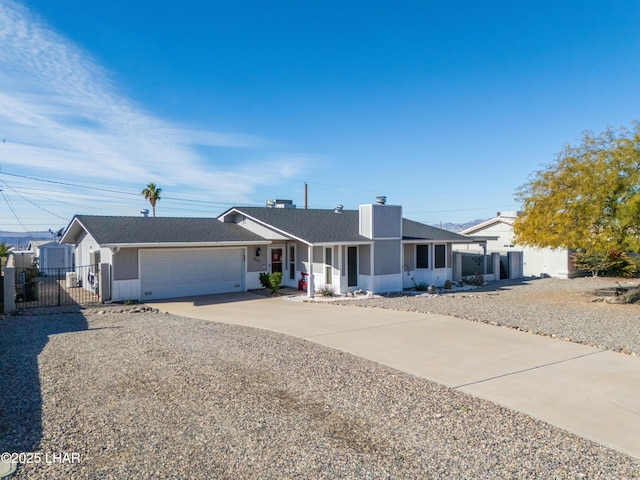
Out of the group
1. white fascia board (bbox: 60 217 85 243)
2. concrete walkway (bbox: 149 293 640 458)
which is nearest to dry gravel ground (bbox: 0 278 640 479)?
concrete walkway (bbox: 149 293 640 458)

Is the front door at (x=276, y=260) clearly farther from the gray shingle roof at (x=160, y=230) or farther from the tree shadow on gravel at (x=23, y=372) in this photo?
the tree shadow on gravel at (x=23, y=372)

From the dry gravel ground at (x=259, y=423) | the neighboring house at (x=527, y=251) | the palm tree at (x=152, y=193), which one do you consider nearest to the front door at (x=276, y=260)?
the neighboring house at (x=527, y=251)

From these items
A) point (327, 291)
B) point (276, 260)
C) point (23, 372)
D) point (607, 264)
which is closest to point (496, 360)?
point (23, 372)

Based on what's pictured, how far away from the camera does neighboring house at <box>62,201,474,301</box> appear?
17.2 m

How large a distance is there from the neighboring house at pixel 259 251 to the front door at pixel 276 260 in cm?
5

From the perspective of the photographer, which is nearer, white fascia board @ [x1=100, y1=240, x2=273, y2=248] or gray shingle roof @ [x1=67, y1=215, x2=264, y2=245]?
white fascia board @ [x1=100, y1=240, x2=273, y2=248]

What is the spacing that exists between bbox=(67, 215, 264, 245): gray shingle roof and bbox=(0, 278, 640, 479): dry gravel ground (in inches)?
344

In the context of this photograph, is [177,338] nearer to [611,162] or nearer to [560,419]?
[560,419]

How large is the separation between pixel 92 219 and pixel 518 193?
18.0 meters

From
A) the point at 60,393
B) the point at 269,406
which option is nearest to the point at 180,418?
the point at 269,406

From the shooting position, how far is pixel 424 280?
21.4 metres

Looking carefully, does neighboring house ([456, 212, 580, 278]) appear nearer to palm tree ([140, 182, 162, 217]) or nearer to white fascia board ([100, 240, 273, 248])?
white fascia board ([100, 240, 273, 248])

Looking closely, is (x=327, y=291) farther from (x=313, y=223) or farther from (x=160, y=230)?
(x=160, y=230)

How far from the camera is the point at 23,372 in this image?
7.23m
